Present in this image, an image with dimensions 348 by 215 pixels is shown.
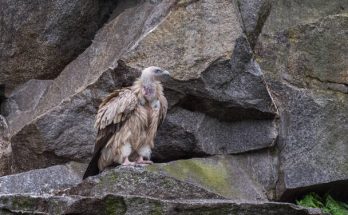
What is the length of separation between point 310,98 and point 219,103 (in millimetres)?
1110

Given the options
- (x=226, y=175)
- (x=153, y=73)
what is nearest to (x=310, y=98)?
(x=226, y=175)

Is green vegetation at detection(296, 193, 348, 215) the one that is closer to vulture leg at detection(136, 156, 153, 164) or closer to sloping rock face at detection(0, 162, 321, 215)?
sloping rock face at detection(0, 162, 321, 215)

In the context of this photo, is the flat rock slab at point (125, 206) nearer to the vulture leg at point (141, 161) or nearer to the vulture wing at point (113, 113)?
the vulture leg at point (141, 161)

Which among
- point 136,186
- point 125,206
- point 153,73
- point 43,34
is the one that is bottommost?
point 125,206

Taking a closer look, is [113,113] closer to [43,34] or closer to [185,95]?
[185,95]

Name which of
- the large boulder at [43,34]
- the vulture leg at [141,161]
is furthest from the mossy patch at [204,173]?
the large boulder at [43,34]

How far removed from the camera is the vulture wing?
10.2 m

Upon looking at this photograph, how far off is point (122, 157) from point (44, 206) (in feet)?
4.75

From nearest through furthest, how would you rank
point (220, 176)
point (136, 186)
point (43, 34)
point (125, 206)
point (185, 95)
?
point (125, 206)
point (136, 186)
point (220, 176)
point (185, 95)
point (43, 34)

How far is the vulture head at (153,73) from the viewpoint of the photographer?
407 inches

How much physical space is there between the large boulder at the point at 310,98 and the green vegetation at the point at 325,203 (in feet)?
0.30

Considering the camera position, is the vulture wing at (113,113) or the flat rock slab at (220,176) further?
the flat rock slab at (220,176)

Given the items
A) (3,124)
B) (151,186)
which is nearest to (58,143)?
(3,124)

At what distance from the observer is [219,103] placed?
11094 mm
